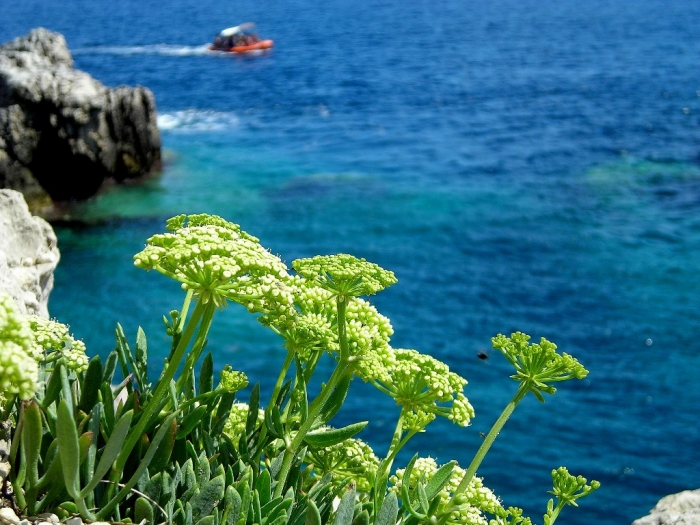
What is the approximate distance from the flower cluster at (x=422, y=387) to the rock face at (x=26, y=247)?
105 inches

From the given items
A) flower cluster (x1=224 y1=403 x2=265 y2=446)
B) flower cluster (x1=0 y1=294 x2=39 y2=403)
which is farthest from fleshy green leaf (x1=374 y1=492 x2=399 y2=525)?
flower cluster (x1=0 y1=294 x2=39 y2=403)

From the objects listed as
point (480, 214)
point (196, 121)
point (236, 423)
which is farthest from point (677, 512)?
point (196, 121)

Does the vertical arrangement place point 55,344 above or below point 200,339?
below

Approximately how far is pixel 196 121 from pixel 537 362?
34.2m

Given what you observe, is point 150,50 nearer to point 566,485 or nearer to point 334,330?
point 334,330

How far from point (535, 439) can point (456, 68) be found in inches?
1308

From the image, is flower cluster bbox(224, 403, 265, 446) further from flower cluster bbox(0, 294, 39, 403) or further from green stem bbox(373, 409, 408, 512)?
flower cluster bbox(0, 294, 39, 403)

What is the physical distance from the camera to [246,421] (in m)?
3.56

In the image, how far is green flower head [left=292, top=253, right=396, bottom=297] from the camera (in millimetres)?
2785

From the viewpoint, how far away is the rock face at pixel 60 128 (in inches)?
921

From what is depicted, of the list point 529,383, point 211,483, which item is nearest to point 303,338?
point 211,483

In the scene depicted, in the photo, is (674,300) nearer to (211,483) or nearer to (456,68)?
(211,483)

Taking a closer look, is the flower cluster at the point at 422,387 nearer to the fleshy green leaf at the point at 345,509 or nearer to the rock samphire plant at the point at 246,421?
the rock samphire plant at the point at 246,421

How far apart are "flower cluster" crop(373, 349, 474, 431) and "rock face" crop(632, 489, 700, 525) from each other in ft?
5.74
